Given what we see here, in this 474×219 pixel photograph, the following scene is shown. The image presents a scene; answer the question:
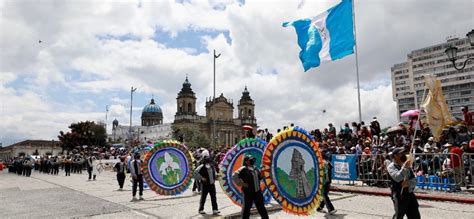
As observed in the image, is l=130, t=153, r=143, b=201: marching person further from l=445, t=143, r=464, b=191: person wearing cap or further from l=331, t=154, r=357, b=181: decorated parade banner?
l=445, t=143, r=464, b=191: person wearing cap

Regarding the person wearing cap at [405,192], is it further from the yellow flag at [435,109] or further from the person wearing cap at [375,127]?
the person wearing cap at [375,127]

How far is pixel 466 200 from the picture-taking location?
10.1m

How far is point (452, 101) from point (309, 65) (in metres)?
94.4

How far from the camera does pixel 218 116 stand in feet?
391

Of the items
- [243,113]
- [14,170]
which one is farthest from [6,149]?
[14,170]

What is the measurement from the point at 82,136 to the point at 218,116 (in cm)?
4524

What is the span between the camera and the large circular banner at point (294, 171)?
8141 millimetres

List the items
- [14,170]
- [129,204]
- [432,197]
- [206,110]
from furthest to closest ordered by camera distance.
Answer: [206,110]
[14,170]
[129,204]
[432,197]

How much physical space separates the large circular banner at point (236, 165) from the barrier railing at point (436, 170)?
11.7ft

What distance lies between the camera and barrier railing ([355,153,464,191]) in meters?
11.4

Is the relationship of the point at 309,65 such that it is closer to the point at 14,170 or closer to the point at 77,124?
the point at 14,170

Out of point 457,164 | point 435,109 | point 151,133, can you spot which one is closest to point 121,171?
point 435,109

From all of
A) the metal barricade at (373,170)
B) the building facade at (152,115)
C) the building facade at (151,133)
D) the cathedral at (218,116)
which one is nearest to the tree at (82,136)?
the building facade at (151,133)

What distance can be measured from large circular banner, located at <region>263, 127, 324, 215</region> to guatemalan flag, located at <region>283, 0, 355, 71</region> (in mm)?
7247
